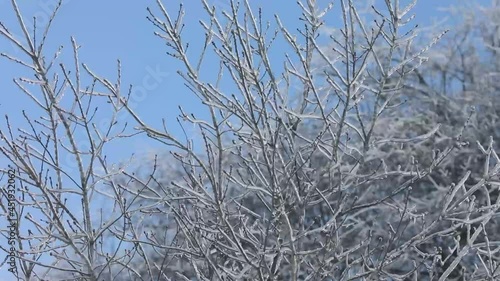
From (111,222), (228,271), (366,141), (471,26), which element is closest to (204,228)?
(228,271)

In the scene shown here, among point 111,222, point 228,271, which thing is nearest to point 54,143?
point 111,222

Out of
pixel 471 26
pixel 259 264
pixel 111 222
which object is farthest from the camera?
pixel 471 26

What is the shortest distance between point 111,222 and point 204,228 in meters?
Answer: 0.54

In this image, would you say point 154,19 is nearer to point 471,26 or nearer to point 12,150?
point 12,150

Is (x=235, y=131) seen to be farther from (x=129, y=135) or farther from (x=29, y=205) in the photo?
(x=29, y=205)

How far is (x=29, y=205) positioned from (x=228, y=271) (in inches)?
49.7

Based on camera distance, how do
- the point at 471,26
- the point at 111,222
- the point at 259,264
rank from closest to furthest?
1. the point at 259,264
2. the point at 111,222
3. the point at 471,26

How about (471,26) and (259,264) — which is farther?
(471,26)

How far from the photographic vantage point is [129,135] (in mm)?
4109

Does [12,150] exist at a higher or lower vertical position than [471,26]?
lower

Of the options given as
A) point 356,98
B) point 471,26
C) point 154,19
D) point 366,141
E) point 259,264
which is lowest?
point 259,264

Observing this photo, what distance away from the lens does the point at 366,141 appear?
383 centimetres

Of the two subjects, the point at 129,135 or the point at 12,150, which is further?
the point at 129,135

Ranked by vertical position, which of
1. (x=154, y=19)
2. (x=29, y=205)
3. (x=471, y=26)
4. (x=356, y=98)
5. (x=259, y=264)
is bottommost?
(x=259, y=264)
